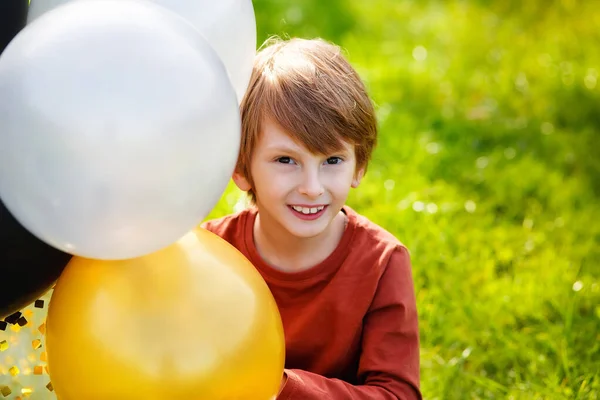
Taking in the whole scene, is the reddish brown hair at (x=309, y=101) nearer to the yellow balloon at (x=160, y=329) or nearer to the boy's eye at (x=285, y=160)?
the boy's eye at (x=285, y=160)

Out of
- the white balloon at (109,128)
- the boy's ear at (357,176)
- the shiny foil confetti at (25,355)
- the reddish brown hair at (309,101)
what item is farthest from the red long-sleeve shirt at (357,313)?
the white balloon at (109,128)

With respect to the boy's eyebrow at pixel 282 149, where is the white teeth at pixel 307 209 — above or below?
below

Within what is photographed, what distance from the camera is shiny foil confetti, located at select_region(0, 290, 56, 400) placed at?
1780mm

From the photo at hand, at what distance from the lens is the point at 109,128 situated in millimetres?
1342

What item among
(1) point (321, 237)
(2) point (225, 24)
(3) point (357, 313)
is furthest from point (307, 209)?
(2) point (225, 24)

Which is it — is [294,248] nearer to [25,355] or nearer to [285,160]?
[285,160]

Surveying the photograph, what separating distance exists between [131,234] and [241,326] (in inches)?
11.3

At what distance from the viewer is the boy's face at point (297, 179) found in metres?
1.93

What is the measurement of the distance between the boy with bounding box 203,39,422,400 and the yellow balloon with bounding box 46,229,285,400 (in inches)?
A: 12.5

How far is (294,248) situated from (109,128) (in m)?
0.87

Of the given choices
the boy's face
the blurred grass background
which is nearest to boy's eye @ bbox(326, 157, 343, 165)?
the boy's face

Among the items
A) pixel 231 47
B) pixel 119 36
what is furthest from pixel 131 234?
pixel 231 47

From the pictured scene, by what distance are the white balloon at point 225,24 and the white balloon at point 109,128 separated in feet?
0.66

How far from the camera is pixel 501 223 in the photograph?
3.30 m
